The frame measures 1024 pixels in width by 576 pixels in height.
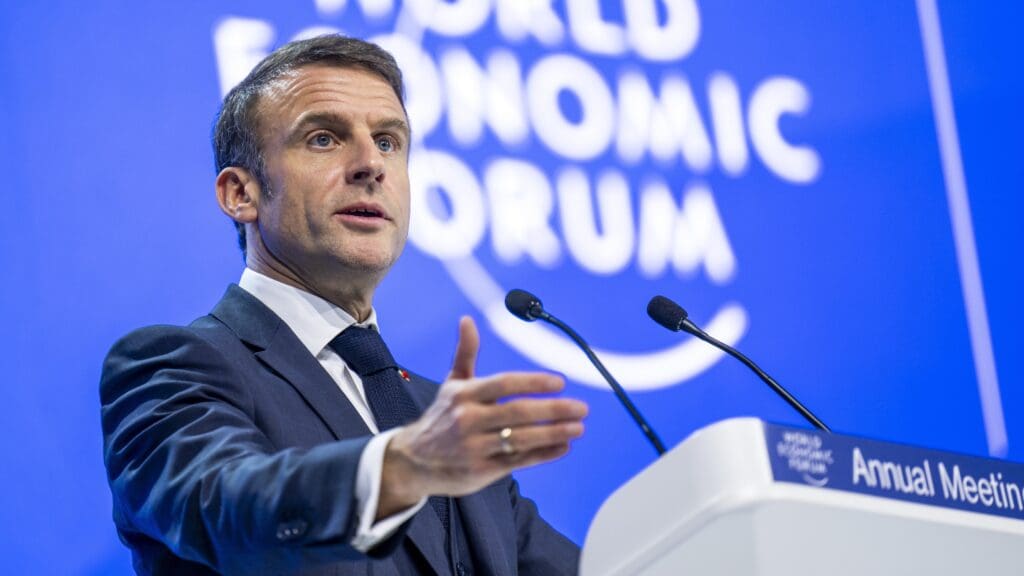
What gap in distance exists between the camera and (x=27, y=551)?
2.21m

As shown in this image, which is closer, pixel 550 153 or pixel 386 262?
pixel 386 262

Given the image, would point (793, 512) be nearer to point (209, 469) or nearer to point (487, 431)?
point (487, 431)

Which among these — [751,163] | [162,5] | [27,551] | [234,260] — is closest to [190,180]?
[234,260]

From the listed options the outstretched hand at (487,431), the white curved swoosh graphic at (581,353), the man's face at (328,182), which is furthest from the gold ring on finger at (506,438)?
the white curved swoosh graphic at (581,353)

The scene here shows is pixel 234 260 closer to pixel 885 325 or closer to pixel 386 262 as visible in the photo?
pixel 386 262

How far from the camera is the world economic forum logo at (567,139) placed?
275 cm

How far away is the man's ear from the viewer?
2.37 m

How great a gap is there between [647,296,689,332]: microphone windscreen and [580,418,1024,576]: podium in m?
0.83

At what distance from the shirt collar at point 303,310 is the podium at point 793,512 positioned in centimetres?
101

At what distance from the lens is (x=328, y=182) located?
2275 millimetres

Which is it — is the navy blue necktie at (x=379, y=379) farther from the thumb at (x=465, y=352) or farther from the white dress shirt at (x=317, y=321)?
the thumb at (x=465, y=352)

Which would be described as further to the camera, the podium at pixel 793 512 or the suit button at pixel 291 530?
the suit button at pixel 291 530

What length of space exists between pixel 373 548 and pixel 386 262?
1099 mm

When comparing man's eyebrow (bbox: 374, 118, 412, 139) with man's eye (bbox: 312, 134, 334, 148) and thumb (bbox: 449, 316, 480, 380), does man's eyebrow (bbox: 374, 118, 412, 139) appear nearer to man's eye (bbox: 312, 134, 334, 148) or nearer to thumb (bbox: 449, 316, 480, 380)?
man's eye (bbox: 312, 134, 334, 148)
